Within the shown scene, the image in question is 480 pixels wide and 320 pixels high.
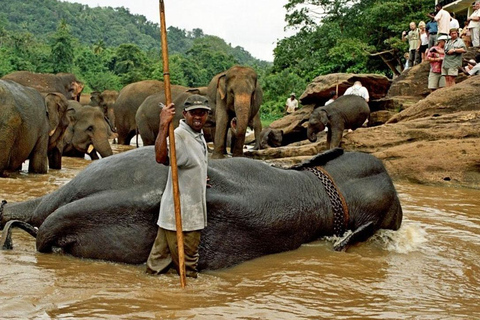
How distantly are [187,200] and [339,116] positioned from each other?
11416 millimetres

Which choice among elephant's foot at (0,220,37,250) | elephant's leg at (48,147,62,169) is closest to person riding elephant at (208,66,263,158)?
elephant's leg at (48,147,62,169)

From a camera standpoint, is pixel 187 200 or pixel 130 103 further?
pixel 130 103

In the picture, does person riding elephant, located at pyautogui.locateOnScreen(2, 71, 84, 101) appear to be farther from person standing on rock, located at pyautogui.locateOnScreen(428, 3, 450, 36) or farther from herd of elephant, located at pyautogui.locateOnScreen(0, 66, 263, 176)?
person standing on rock, located at pyautogui.locateOnScreen(428, 3, 450, 36)

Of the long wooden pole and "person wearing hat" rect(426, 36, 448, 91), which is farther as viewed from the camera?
"person wearing hat" rect(426, 36, 448, 91)

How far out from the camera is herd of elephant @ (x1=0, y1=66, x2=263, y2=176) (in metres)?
9.75

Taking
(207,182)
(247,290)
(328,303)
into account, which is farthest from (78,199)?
(328,303)

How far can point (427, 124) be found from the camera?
12.5 meters

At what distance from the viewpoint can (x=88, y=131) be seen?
49.0 ft

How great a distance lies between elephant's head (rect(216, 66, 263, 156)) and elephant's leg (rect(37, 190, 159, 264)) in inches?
332

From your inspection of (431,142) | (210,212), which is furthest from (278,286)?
(431,142)

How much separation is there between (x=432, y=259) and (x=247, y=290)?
1989 millimetres

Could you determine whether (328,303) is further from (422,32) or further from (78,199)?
(422,32)

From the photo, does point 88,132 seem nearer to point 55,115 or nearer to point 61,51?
point 55,115

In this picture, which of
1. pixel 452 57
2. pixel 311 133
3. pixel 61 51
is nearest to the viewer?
pixel 452 57
